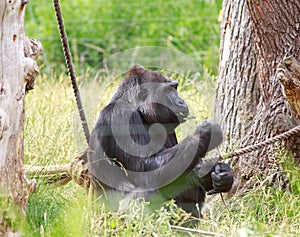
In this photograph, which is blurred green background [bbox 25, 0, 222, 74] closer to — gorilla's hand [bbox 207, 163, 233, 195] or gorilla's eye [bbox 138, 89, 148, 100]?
gorilla's eye [bbox 138, 89, 148, 100]

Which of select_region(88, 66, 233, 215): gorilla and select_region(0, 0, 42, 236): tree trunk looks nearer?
select_region(0, 0, 42, 236): tree trunk

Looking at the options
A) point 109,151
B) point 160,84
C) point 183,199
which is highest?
point 160,84

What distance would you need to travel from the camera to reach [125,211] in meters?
2.64

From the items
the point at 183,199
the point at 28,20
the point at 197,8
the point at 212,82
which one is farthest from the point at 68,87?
the point at 28,20

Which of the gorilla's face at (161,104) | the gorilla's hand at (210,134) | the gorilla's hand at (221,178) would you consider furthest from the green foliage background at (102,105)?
the gorilla's face at (161,104)

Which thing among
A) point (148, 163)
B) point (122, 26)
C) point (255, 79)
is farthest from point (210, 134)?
point (122, 26)

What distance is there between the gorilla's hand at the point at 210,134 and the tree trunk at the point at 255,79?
0.91ft

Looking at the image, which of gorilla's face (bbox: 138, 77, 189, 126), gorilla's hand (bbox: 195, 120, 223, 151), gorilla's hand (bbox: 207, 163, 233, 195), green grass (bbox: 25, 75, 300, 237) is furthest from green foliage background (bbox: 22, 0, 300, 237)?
gorilla's face (bbox: 138, 77, 189, 126)

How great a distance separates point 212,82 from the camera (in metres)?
4.93

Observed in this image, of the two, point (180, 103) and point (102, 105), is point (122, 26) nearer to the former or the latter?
point (102, 105)

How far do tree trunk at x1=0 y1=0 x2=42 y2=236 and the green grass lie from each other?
0.48ft

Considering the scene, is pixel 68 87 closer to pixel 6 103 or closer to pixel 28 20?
pixel 6 103

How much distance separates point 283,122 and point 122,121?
0.82 metres

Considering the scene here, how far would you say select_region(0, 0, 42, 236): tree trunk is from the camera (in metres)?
2.49
